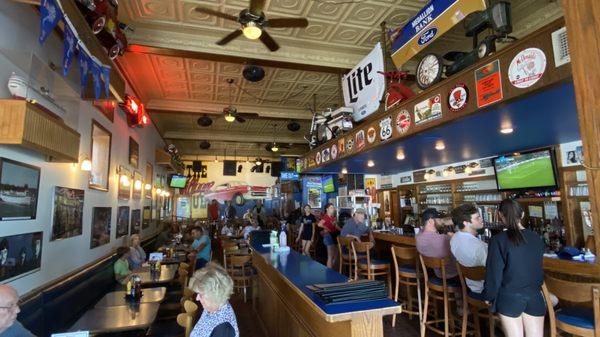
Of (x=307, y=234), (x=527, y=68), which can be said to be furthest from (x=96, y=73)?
(x=307, y=234)

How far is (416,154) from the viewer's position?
625cm

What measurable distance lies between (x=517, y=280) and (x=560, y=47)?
1.72m

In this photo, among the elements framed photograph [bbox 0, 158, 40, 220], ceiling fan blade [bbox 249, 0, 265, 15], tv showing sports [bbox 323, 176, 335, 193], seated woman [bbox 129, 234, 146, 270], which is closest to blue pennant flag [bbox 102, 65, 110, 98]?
framed photograph [bbox 0, 158, 40, 220]

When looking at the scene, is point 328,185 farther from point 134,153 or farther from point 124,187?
point 124,187

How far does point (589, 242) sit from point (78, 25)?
6339mm

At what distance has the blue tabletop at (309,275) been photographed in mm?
1993

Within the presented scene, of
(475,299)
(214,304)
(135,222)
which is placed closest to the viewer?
(214,304)

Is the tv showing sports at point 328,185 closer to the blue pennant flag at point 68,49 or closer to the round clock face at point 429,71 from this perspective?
the round clock face at point 429,71

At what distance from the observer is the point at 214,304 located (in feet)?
7.03

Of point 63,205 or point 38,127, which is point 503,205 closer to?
point 38,127

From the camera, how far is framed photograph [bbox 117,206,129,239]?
6.04 metres

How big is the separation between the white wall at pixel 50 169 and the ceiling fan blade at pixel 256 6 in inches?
86.0

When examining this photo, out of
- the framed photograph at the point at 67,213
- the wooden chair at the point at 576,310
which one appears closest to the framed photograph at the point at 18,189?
the framed photograph at the point at 67,213

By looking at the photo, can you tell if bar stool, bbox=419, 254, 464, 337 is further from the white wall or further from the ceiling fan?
the white wall
